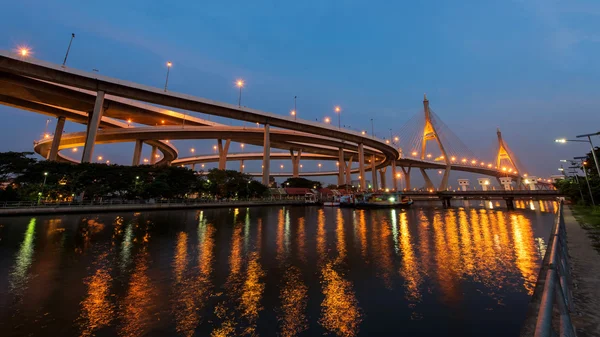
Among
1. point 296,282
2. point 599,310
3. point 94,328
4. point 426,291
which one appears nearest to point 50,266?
point 94,328

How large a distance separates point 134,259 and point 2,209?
33717mm

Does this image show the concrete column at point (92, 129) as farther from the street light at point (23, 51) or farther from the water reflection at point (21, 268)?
the water reflection at point (21, 268)

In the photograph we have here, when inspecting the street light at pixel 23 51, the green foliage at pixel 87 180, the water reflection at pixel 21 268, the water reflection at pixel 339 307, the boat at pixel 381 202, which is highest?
the street light at pixel 23 51

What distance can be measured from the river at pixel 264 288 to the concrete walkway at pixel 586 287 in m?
1.33

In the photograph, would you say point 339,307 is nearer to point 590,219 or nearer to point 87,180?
point 590,219

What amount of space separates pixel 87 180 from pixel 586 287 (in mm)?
55927

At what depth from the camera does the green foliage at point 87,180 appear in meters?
38.3

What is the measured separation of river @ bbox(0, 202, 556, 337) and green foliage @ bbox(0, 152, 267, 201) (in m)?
31.7

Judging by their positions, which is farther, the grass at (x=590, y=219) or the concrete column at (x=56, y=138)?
the concrete column at (x=56, y=138)

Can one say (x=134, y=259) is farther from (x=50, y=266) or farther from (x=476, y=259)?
(x=476, y=259)

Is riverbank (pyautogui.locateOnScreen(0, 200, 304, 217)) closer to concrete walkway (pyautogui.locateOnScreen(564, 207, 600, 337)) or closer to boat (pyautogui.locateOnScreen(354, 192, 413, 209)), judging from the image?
boat (pyautogui.locateOnScreen(354, 192, 413, 209))

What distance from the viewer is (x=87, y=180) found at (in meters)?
42.9

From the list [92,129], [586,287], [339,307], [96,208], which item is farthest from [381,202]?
[92,129]

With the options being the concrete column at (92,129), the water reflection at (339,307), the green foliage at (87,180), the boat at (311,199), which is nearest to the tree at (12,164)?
the green foliage at (87,180)
